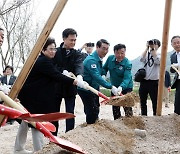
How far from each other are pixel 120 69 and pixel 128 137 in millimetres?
1396

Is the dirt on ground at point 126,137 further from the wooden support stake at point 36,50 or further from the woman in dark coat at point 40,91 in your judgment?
the wooden support stake at point 36,50

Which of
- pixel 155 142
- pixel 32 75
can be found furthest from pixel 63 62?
pixel 155 142

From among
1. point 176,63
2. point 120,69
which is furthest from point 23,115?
point 176,63

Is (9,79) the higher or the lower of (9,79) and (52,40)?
the lower

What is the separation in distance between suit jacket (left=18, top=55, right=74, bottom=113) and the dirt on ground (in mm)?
415

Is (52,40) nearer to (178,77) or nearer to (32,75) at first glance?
(32,75)

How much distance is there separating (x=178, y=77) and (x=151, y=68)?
2.76 ft

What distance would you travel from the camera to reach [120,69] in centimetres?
517

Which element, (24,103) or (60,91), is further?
(60,91)

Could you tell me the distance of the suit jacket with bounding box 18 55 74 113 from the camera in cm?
366

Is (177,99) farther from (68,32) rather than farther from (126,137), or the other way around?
(68,32)

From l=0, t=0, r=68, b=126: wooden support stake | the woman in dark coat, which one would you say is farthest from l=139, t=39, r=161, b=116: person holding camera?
l=0, t=0, r=68, b=126: wooden support stake

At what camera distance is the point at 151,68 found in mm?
5625

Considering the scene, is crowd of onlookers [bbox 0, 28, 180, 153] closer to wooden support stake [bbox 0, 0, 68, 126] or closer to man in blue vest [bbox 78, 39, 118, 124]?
man in blue vest [bbox 78, 39, 118, 124]
